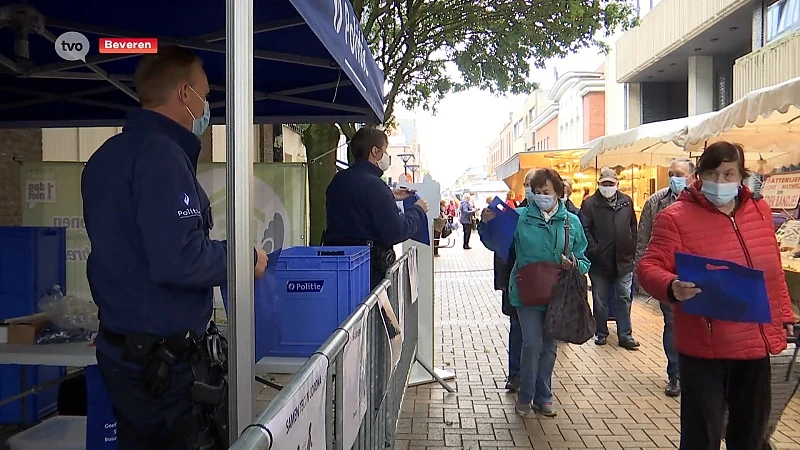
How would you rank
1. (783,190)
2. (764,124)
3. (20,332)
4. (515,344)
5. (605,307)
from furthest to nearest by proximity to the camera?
(783,190), (605,307), (764,124), (515,344), (20,332)

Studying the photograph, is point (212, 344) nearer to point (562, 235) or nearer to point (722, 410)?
point (722, 410)

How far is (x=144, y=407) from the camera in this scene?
2.26 meters

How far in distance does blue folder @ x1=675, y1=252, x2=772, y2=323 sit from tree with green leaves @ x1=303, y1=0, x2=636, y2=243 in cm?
828

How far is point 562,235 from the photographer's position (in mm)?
5543

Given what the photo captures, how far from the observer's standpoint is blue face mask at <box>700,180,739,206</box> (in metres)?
3.45

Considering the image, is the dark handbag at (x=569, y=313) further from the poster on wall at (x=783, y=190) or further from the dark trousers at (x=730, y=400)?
the poster on wall at (x=783, y=190)

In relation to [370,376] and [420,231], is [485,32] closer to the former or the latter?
[420,231]

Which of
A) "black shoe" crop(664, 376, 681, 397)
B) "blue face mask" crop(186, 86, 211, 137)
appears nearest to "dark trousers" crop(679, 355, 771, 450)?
"blue face mask" crop(186, 86, 211, 137)

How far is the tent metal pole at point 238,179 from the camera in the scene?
202cm

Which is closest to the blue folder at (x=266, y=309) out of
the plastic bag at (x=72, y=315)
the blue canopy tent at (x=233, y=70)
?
the blue canopy tent at (x=233, y=70)

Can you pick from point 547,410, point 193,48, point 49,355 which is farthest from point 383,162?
point 547,410

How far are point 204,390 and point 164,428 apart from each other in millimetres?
203

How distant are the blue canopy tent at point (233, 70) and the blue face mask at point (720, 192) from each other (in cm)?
188

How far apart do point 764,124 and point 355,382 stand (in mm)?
6909
